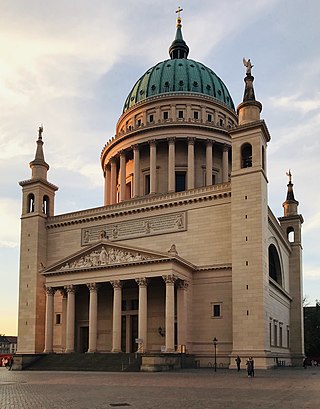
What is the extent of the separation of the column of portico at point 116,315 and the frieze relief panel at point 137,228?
637cm

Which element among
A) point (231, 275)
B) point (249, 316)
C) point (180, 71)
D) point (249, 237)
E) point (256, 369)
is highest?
point (180, 71)

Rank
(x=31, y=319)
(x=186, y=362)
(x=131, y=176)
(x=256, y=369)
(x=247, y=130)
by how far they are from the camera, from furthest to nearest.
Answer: (x=131, y=176) → (x=31, y=319) → (x=247, y=130) → (x=186, y=362) → (x=256, y=369)

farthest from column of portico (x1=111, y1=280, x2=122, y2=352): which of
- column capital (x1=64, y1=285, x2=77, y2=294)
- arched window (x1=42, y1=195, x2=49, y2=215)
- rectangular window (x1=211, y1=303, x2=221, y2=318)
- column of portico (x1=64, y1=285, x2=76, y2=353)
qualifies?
arched window (x1=42, y1=195, x2=49, y2=215)

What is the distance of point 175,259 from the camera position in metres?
52.1

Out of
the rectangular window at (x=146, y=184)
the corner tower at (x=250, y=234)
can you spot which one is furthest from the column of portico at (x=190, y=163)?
the corner tower at (x=250, y=234)

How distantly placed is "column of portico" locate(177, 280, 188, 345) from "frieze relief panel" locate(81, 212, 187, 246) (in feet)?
21.4

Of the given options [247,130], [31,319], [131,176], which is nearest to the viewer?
[247,130]

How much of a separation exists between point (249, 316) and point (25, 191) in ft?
113

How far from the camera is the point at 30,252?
6675 cm

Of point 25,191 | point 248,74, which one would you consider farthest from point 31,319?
point 248,74

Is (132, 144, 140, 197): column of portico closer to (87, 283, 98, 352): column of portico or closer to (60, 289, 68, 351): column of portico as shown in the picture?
(60, 289, 68, 351): column of portico

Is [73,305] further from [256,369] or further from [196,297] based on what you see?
[256,369]

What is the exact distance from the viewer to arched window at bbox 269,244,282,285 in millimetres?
64312

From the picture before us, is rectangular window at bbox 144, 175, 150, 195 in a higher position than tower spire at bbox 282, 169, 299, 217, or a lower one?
higher
